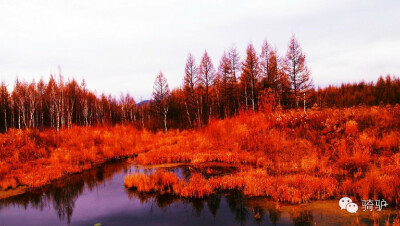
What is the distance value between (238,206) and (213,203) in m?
0.84

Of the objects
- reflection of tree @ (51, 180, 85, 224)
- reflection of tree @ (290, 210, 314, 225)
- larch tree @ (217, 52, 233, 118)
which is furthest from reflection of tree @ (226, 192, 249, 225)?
larch tree @ (217, 52, 233, 118)

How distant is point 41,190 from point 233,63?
29777mm

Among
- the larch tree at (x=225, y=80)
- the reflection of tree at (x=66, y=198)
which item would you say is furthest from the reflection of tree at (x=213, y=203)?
the larch tree at (x=225, y=80)

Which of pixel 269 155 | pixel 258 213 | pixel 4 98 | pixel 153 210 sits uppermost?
pixel 4 98

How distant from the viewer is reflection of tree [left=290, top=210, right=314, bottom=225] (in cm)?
586

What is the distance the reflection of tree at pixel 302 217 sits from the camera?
586cm

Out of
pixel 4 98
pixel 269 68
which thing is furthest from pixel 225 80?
pixel 4 98

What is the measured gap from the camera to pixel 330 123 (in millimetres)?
12234

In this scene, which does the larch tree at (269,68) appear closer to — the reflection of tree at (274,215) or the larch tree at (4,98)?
the reflection of tree at (274,215)

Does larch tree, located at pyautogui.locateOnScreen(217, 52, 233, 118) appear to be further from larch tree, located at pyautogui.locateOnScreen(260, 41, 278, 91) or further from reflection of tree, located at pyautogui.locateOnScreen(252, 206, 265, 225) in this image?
reflection of tree, located at pyautogui.locateOnScreen(252, 206, 265, 225)

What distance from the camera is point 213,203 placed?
298 inches

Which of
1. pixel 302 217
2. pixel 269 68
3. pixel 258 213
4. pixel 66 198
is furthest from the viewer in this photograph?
pixel 269 68

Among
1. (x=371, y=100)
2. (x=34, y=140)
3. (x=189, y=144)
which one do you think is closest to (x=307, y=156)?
(x=189, y=144)

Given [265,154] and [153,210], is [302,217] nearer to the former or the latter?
[153,210]
